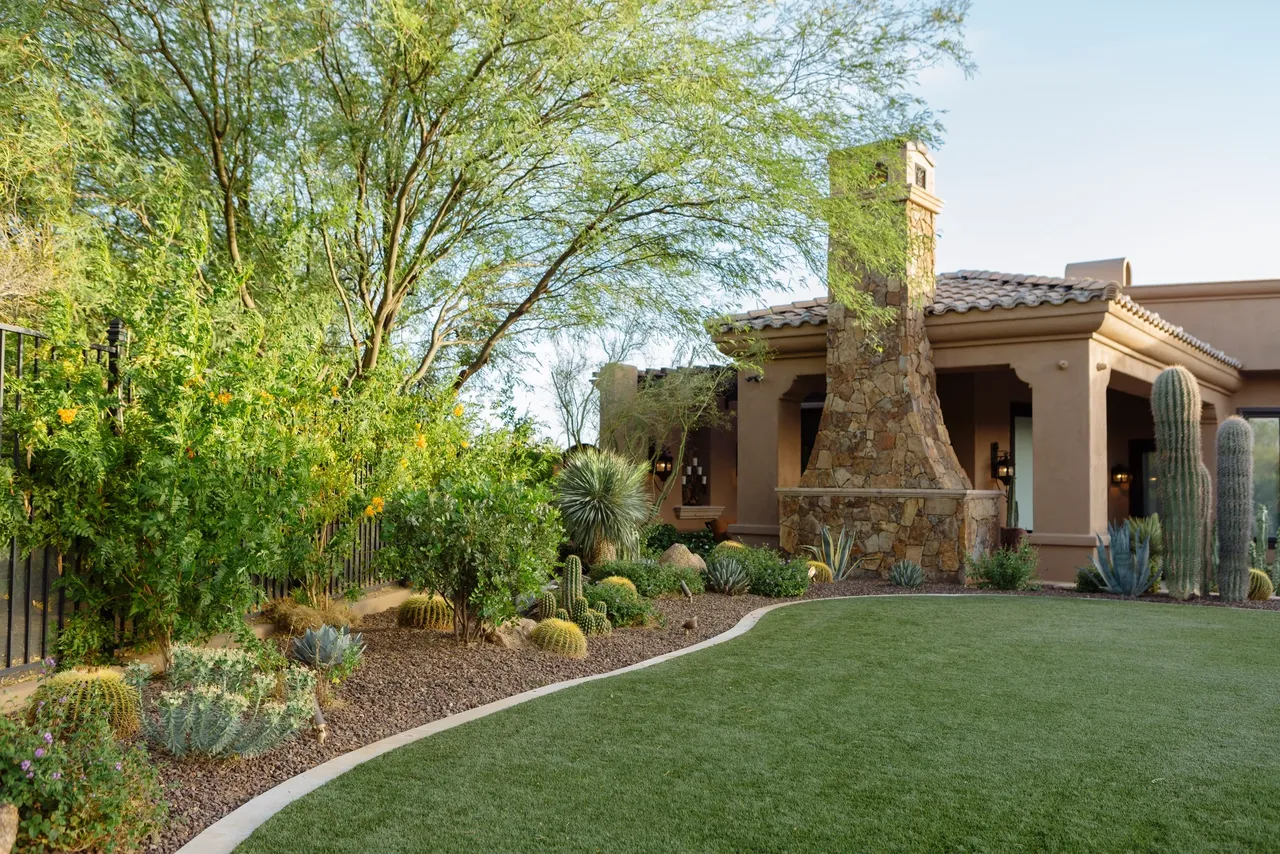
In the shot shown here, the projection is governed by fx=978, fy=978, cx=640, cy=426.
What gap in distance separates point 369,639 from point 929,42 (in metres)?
7.77

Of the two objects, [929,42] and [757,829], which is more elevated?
[929,42]

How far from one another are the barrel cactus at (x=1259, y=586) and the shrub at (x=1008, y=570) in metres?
2.44

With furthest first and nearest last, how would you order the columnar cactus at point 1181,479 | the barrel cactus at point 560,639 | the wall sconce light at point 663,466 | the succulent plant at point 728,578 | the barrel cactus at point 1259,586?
1. the wall sconce light at point 663,466
2. the barrel cactus at point 1259,586
3. the succulent plant at point 728,578
4. the columnar cactus at point 1181,479
5. the barrel cactus at point 560,639

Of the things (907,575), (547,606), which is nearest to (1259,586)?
(907,575)

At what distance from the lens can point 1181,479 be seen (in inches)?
457

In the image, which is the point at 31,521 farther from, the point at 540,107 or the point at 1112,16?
the point at 1112,16

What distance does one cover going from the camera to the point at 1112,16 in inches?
454

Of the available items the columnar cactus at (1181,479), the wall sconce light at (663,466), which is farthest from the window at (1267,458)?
the wall sconce light at (663,466)

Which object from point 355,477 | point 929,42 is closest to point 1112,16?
point 929,42

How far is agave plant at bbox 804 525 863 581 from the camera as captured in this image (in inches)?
540

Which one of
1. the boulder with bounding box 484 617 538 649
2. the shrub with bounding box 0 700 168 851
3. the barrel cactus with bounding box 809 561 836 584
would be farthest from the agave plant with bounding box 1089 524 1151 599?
the shrub with bounding box 0 700 168 851

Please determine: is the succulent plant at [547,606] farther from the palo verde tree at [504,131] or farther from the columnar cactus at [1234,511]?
the columnar cactus at [1234,511]

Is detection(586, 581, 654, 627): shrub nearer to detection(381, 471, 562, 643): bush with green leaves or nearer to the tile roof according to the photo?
detection(381, 471, 562, 643): bush with green leaves

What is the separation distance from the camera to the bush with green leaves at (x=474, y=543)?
719 centimetres
